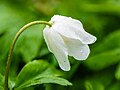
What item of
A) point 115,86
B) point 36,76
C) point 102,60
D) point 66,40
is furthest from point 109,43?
point 66,40

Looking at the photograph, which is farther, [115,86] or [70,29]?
[115,86]

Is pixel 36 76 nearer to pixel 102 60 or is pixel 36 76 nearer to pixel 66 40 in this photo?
pixel 66 40

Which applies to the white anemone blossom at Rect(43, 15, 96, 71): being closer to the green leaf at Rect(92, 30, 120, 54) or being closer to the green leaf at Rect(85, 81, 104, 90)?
the green leaf at Rect(85, 81, 104, 90)

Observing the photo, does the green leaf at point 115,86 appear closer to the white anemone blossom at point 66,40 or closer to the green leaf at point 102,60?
the green leaf at point 102,60

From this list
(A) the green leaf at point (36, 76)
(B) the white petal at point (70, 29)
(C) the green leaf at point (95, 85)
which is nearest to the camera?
(B) the white petal at point (70, 29)

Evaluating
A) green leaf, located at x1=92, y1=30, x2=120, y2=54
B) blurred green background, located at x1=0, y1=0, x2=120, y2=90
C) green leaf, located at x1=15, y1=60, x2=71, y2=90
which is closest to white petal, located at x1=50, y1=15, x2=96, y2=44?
green leaf, located at x1=15, y1=60, x2=71, y2=90

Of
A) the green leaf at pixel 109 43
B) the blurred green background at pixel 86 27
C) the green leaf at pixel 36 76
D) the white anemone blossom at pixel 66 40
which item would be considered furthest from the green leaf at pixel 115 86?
the white anemone blossom at pixel 66 40
